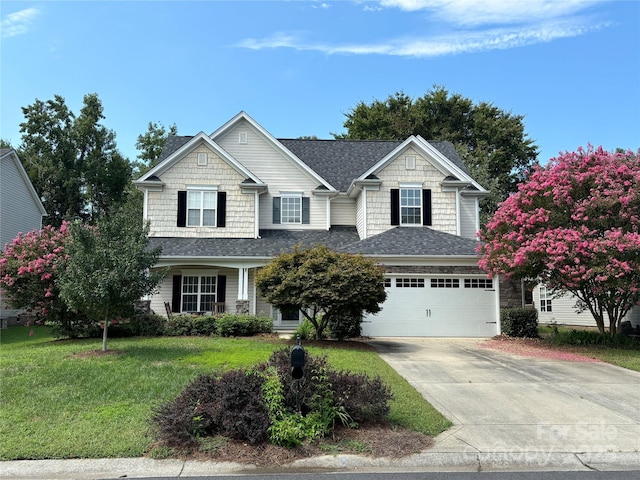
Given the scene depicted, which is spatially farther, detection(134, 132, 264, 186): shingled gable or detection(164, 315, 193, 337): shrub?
detection(134, 132, 264, 186): shingled gable

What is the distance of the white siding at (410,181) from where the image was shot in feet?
68.5

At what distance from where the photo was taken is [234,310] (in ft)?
64.9

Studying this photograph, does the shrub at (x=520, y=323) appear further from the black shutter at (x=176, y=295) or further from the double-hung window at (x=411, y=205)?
the black shutter at (x=176, y=295)

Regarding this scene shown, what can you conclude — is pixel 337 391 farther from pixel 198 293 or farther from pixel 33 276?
pixel 198 293

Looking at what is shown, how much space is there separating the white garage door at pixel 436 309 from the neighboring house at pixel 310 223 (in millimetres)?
35

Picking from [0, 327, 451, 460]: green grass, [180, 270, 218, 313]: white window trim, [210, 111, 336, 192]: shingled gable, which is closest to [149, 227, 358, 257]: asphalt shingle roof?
[180, 270, 218, 313]: white window trim

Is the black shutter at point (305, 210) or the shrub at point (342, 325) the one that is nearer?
the shrub at point (342, 325)

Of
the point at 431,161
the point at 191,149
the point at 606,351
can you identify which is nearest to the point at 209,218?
the point at 191,149

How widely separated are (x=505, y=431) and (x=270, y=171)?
672 inches

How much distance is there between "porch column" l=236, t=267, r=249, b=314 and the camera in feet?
59.6

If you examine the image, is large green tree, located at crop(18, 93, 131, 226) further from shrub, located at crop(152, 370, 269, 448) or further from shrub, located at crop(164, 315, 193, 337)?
shrub, located at crop(152, 370, 269, 448)

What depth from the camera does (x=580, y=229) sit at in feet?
46.6

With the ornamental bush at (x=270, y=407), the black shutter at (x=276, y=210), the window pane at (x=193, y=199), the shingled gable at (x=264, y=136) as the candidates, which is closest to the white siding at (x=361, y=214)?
the shingled gable at (x=264, y=136)

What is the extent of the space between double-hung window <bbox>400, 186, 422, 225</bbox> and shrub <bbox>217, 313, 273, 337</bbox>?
25.2ft
